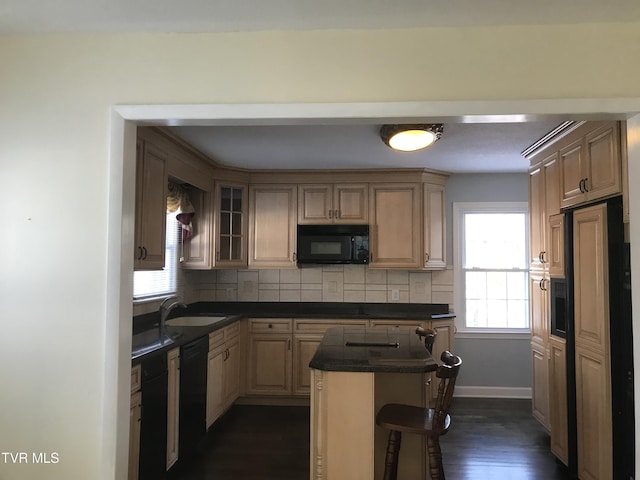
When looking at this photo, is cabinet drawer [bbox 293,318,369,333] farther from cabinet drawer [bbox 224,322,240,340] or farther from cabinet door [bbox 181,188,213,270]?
cabinet door [bbox 181,188,213,270]

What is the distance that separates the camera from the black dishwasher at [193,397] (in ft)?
9.67

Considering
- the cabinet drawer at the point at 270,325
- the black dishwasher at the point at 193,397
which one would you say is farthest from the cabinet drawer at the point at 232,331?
the black dishwasher at the point at 193,397

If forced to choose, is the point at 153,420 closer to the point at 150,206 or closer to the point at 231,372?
the point at 150,206

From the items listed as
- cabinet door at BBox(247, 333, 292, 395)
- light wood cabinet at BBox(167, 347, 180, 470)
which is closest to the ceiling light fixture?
light wood cabinet at BBox(167, 347, 180, 470)

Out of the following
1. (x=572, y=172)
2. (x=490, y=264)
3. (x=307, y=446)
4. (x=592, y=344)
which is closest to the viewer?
(x=592, y=344)

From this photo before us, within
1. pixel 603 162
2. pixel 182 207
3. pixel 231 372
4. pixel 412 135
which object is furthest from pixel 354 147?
pixel 231 372

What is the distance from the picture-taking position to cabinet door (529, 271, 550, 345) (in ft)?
10.9

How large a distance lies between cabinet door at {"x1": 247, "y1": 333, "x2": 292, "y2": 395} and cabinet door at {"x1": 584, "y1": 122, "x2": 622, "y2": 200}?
2.94m

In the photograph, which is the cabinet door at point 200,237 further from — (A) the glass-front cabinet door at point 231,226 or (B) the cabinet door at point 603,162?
(B) the cabinet door at point 603,162

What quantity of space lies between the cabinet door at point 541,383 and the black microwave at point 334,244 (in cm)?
177

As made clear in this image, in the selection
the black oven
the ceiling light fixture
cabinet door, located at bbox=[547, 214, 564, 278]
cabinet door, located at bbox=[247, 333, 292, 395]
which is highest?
the ceiling light fixture

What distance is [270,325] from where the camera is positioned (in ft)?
14.7

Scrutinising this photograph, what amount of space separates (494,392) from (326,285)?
2.11m

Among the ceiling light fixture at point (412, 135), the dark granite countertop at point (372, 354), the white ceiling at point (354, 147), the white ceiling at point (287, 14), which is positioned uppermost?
the white ceiling at point (287, 14)
